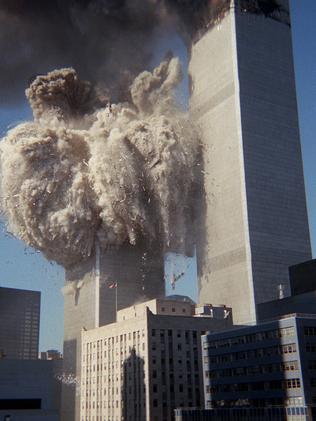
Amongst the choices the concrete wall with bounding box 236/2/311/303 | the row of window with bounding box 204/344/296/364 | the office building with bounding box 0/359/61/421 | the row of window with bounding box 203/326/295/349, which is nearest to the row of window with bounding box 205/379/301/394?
the row of window with bounding box 204/344/296/364

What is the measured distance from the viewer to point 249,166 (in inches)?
7141

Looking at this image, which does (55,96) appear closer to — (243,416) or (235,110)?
(235,110)

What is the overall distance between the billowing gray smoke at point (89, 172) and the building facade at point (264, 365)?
50858mm

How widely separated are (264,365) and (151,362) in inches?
1428

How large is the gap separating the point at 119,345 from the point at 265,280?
41426 mm

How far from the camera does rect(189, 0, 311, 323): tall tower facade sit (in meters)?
173

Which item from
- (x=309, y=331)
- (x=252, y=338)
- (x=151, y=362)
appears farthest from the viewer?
(x=151, y=362)

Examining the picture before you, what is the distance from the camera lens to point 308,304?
138 meters

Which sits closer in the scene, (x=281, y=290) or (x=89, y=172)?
(x=281, y=290)

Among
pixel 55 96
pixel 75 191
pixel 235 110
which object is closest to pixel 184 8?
pixel 235 110

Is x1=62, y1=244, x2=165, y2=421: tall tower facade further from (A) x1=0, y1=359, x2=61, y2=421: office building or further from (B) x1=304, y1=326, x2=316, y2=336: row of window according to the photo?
(B) x1=304, y1=326, x2=316, y2=336: row of window

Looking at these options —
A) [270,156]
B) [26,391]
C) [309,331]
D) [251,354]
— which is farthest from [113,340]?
[270,156]

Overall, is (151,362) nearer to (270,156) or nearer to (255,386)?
(255,386)

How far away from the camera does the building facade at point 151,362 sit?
145 meters
